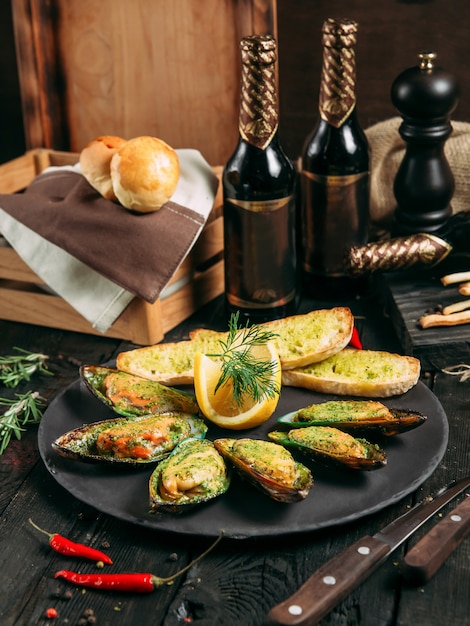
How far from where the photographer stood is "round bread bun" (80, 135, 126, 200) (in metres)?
2.05

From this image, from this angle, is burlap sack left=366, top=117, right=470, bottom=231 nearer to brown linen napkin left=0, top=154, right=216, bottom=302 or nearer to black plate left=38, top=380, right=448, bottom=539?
brown linen napkin left=0, top=154, right=216, bottom=302

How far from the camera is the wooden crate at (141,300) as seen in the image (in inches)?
81.0

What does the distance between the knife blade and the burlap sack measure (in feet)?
4.04

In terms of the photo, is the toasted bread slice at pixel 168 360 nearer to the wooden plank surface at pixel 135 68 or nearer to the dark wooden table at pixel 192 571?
the dark wooden table at pixel 192 571

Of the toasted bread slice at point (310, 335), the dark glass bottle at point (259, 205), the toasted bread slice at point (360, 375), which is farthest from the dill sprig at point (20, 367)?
the toasted bread slice at point (360, 375)

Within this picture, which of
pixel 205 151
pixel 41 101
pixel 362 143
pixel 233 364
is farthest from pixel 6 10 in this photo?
pixel 233 364

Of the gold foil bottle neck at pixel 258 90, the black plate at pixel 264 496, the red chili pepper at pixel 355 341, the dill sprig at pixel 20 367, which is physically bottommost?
the dill sprig at pixel 20 367

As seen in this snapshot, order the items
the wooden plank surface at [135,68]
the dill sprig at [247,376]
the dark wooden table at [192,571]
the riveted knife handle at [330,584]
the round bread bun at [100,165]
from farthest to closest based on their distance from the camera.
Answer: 1. the wooden plank surface at [135,68]
2. the round bread bun at [100,165]
3. the dill sprig at [247,376]
4. the dark wooden table at [192,571]
5. the riveted knife handle at [330,584]

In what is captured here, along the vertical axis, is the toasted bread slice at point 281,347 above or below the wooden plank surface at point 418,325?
above

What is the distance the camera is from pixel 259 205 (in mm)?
1984

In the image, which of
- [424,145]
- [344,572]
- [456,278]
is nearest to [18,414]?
[344,572]

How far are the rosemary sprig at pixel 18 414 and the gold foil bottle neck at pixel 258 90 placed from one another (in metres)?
0.79

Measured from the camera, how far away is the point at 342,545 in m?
1.32

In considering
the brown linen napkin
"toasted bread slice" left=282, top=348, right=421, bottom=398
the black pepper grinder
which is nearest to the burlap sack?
the black pepper grinder
